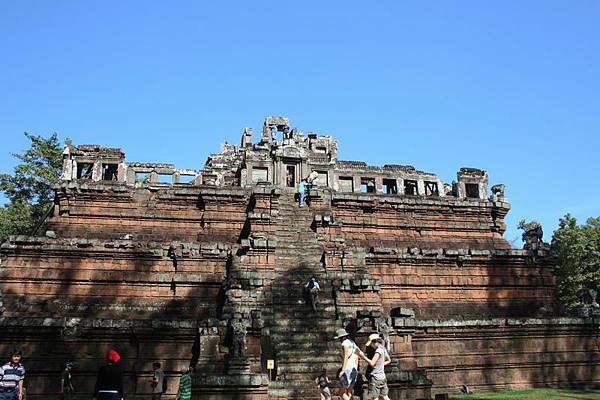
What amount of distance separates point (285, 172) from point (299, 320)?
12258 mm

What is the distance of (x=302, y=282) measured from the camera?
57.1 feet

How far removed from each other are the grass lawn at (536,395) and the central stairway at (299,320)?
4.57 meters

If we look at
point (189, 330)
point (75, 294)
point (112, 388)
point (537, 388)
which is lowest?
point (537, 388)

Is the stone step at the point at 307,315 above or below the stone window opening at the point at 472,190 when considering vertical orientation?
below

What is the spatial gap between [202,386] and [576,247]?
3488 centimetres

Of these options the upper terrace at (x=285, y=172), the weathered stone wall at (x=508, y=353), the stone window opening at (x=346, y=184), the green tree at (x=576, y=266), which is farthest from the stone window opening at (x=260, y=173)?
the green tree at (x=576, y=266)

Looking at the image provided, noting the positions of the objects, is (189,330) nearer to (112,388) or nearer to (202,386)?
(202,386)

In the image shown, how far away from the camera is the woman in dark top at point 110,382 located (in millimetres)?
9258

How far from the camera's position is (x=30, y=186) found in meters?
36.6

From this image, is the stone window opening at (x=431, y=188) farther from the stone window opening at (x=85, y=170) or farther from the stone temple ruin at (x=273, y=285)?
the stone window opening at (x=85, y=170)

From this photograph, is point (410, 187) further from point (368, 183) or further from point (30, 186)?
point (30, 186)

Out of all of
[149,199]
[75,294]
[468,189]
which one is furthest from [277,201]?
[468,189]

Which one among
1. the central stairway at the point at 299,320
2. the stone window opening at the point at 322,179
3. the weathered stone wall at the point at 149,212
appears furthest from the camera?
the stone window opening at the point at 322,179

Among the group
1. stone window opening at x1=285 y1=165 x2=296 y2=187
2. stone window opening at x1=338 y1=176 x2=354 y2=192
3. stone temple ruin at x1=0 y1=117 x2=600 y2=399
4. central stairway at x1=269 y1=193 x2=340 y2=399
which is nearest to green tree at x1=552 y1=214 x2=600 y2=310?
stone temple ruin at x1=0 y1=117 x2=600 y2=399
